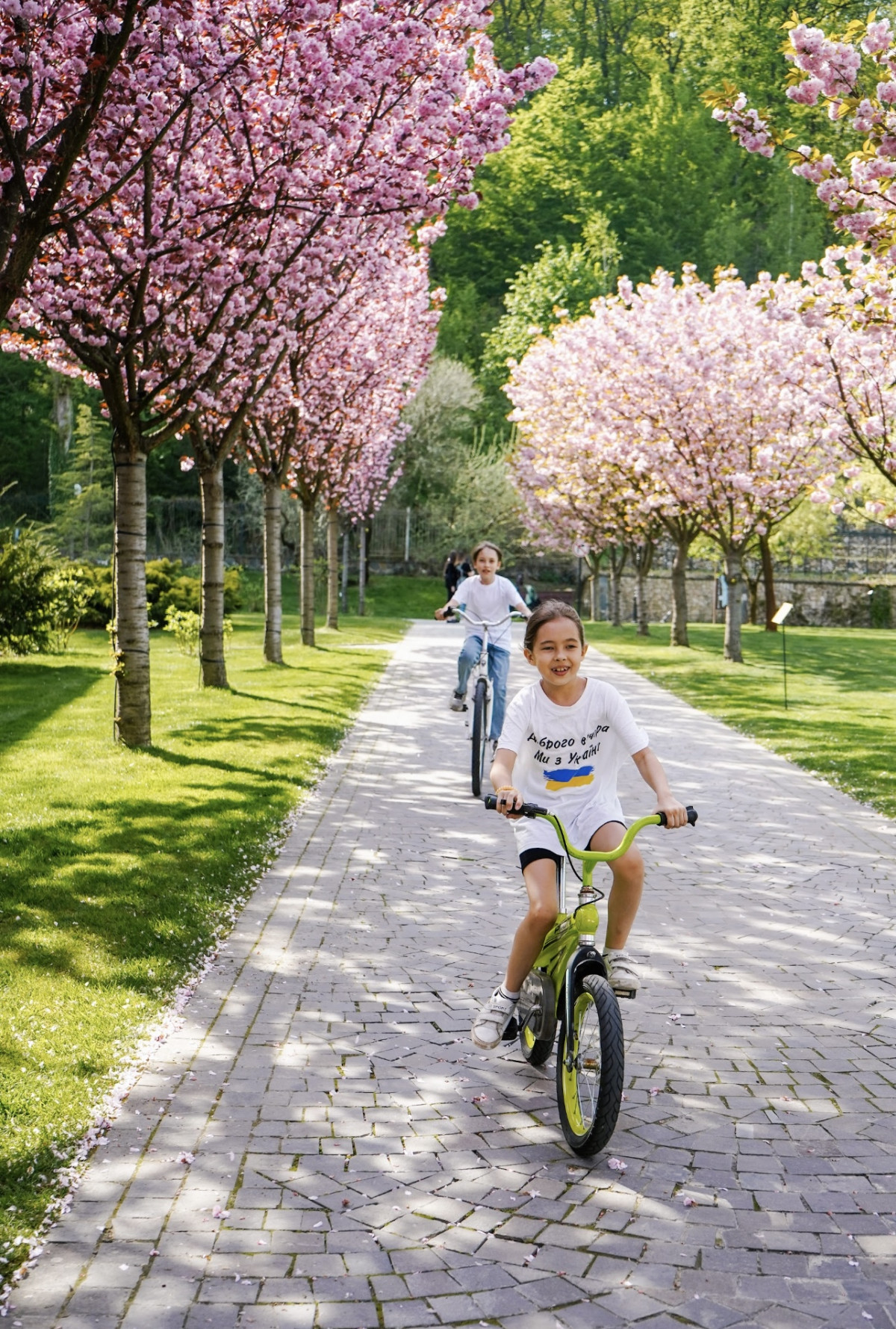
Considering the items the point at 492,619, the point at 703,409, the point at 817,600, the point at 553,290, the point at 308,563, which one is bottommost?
the point at 817,600

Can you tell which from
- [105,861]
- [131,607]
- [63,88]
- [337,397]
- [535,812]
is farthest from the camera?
[337,397]

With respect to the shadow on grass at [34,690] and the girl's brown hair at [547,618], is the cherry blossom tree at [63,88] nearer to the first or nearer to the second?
the girl's brown hair at [547,618]

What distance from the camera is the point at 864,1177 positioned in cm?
434

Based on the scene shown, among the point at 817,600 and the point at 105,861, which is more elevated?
the point at 817,600

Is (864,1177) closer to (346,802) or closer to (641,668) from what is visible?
(346,802)

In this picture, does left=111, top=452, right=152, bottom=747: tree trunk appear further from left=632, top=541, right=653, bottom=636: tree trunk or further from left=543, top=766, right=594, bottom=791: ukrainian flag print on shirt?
left=632, top=541, right=653, bottom=636: tree trunk

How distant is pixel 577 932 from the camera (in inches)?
188

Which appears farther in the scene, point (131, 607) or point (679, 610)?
point (679, 610)

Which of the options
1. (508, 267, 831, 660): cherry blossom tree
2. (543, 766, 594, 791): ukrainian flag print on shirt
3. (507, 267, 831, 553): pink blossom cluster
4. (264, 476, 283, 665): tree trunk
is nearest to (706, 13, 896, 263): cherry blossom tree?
(543, 766, 594, 791): ukrainian flag print on shirt

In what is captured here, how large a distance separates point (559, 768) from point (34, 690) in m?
14.9

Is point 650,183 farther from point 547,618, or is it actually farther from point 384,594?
point 547,618

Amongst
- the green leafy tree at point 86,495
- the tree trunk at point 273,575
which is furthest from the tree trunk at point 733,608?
the green leafy tree at point 86,495

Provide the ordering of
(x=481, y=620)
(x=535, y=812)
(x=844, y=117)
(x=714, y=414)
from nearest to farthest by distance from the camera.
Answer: (x=535, y=812)
(x=844, y=117)
(x=481, y=620)
(x=714, y=414)

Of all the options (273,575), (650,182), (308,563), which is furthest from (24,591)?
(650,182)
